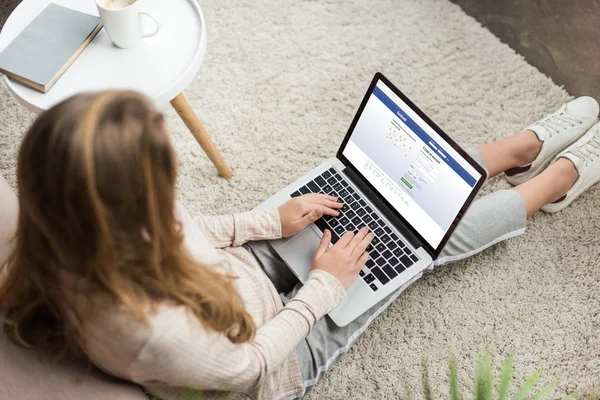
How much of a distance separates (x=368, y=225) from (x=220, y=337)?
0.52 metres

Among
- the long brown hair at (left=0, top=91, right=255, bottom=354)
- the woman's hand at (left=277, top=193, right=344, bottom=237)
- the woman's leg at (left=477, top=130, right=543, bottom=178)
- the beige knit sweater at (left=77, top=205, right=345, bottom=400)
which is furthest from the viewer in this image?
the woman's leg at (left=477, top=130, right=543, bottom=178)

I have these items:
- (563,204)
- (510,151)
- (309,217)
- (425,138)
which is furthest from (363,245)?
(563,204)

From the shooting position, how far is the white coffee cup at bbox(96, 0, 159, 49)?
1188mm

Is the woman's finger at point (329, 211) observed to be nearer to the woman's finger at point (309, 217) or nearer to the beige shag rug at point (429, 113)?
the woman's finger at point (309, 217)

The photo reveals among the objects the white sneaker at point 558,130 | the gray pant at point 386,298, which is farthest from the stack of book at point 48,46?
the white sneaker at point 558,130

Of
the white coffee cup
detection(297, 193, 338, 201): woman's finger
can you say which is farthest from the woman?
the white coffee cup

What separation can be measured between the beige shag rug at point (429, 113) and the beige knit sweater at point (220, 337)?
15.6 inches

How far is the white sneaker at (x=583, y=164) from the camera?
151 cm

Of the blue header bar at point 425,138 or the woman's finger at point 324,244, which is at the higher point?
the blue header bar at point 425,138

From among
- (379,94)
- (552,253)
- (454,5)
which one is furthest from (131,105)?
(454,5)

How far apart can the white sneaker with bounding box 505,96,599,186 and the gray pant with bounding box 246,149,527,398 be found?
9.9 inches

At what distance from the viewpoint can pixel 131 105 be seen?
0.64 m

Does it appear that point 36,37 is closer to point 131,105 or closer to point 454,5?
point 131,105

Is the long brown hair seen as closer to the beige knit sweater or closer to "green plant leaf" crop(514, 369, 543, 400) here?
the beige knit sweater
